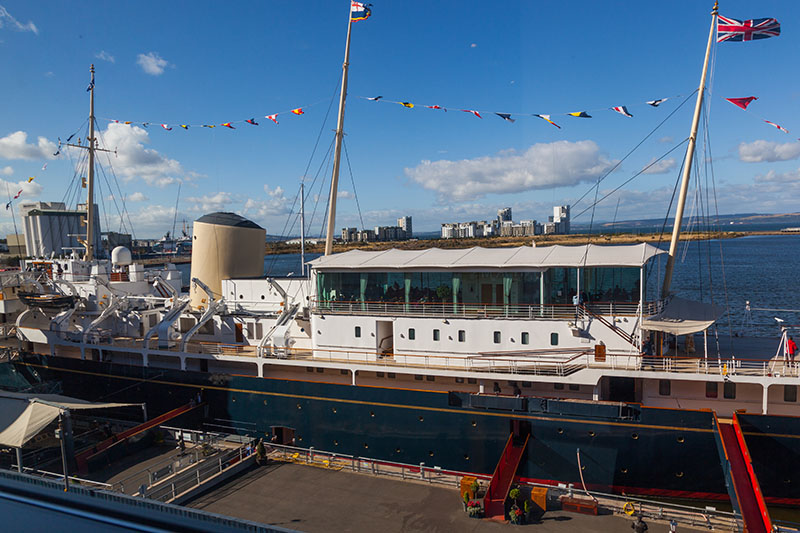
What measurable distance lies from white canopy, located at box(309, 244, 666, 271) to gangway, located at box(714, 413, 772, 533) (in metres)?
4.59

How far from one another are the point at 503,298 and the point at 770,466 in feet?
25.9

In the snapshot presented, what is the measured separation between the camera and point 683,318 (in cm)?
1497

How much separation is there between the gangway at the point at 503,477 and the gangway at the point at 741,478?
463 centimetres

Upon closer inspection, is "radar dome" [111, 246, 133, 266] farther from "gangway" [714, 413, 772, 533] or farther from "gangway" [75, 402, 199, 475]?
"gangway" [714, 413, 772, 533]

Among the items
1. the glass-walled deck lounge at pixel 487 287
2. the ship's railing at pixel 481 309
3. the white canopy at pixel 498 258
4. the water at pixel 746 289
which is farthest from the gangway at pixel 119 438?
the water at pixel 746 289

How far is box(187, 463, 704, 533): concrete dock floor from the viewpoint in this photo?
11.7m

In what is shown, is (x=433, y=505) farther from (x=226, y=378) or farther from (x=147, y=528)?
(x=147, y=528)

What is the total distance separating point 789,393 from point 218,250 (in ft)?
67.0

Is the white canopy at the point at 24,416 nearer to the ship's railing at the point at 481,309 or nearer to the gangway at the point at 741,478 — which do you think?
the ship's railing at the point at 481,309

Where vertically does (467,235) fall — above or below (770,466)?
above

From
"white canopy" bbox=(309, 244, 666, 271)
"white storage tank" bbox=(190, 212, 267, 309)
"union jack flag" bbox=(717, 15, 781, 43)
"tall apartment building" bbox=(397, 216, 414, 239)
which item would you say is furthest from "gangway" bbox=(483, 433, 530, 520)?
"tall apartment building" bbox=(397, 216, 414, 239)

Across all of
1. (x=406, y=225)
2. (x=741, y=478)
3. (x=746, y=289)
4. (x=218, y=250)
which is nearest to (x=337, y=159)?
(x=218, y=250)

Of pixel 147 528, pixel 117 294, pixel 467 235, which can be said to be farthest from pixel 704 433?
pixel 467 235

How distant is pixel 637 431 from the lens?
1352cm
